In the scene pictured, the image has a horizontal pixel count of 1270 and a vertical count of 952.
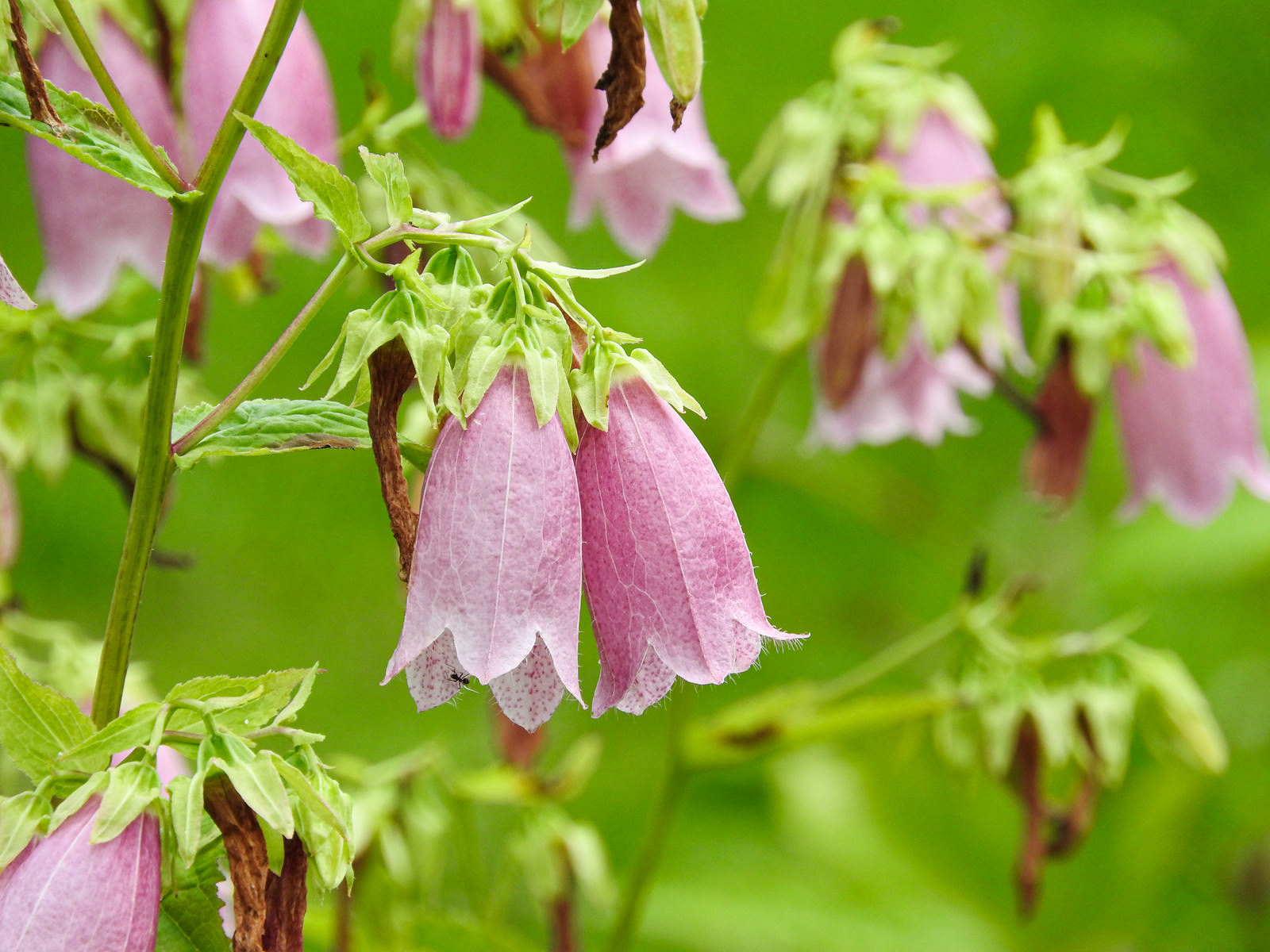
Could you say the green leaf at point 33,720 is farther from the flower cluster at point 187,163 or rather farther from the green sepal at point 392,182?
the flower cluster at point 187,163

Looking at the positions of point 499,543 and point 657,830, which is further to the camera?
point 657,830

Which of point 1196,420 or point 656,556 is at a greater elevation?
point 656,556

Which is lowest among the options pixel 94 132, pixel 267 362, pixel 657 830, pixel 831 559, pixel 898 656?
pixel 831 559

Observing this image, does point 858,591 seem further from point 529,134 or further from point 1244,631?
point 529,134

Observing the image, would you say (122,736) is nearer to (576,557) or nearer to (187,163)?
(576,557)

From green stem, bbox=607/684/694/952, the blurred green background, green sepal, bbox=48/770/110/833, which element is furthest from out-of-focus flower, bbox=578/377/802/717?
the blurred green background

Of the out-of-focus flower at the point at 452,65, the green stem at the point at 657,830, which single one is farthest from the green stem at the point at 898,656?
the out-of-focus flower at the point at 452,65

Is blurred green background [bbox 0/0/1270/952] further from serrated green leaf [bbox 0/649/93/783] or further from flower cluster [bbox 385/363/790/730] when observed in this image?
serrated green leaf [bbox 0/649/93/783]

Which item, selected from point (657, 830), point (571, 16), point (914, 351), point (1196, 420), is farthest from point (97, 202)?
point (1196, 420)
